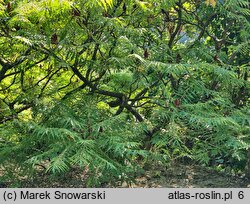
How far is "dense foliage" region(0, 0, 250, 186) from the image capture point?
3.73 meters

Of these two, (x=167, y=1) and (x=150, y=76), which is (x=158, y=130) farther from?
(x=167, y=1)

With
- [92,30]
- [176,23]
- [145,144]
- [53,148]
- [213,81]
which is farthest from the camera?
[176,23]

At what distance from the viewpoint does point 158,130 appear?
14.8ft

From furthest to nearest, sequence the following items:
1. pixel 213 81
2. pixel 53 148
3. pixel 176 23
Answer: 1. pixel 176 23
2. pixel 213 81
3. pixel 53 148

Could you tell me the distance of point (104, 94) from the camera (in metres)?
4.81

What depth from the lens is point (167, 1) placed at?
→ 4688mm

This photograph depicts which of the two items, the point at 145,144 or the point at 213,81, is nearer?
the point at 145,144

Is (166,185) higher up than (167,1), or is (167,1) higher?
(167,1)

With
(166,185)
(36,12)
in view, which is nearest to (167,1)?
(36,12)

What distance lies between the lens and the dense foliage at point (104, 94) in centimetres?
373

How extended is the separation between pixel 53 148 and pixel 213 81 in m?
2.54

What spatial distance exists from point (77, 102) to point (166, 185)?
1298 millimetres

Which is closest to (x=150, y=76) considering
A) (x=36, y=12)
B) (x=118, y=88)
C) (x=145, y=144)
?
(x=118, y=88)

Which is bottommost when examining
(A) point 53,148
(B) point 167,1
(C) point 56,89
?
(A) point 53,148
